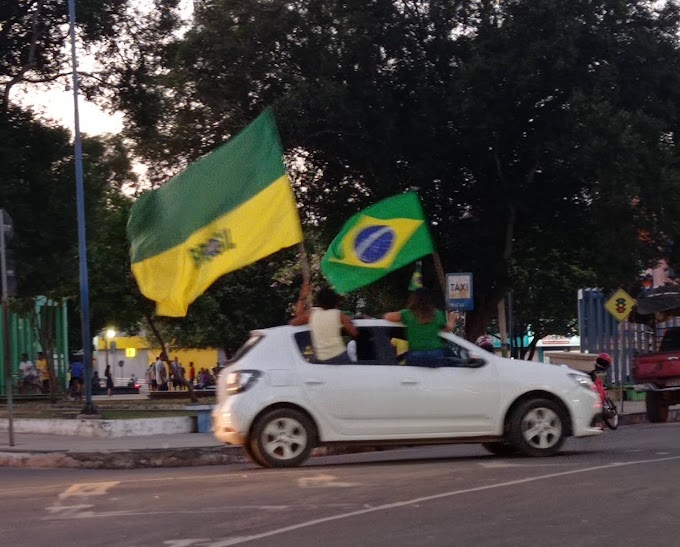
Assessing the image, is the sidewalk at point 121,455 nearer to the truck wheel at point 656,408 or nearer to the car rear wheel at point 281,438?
the car rear wheel at point 281,438

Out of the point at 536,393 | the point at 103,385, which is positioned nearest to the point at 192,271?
the point at 536,393

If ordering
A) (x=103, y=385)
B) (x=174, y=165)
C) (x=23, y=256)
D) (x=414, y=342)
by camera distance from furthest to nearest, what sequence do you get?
(x=103, y=385) → (x=174, y=165) → (x=23, y=256) → (x=414, y=342)

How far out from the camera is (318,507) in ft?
33.9

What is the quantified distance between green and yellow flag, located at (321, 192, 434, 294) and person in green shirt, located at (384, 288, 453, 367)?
2.42 metres

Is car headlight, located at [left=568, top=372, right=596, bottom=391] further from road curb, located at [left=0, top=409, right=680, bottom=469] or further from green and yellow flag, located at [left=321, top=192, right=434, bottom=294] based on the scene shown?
road curb, located at [left=0, top=409, right=680, bottom=469]

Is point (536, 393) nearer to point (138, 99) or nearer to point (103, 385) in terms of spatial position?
point (138, 99)

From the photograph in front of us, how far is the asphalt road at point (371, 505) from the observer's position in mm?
8828

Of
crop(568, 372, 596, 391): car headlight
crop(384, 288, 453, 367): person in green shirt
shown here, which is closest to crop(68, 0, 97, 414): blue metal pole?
crop(384, 288, 453, 367): person in green shirt

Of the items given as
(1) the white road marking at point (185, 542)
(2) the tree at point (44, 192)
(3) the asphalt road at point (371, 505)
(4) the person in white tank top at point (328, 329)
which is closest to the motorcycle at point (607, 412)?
(3) the asphalt road at point (371, 505)

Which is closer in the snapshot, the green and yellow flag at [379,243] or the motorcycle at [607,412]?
the green and yellow flag at [379,243]

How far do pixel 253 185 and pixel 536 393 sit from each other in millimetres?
4061

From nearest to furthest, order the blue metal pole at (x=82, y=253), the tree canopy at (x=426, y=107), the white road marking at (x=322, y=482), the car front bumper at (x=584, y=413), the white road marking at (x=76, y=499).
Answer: the white road marking at (x=76, y=499)
the white road marking at (x=322, y=482)
the car front bumper at (x=584, y=413)
the blue metal pole at (x=82, y=253)
the tree canopy at (x=426, y=107)

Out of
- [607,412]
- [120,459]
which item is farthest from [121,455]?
[607,412]

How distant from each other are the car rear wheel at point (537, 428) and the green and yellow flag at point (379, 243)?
304 cm
